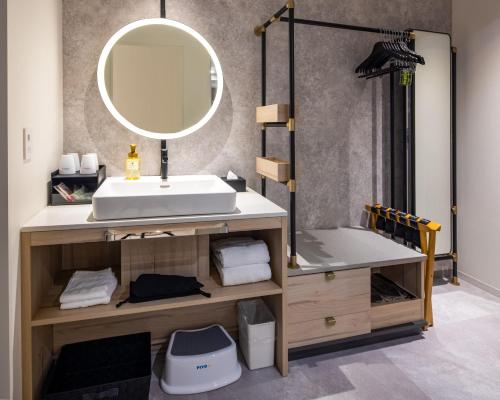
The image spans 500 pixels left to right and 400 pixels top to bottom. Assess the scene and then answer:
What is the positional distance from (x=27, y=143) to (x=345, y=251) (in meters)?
1.63

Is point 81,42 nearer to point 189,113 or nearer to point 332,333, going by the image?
point 189,113

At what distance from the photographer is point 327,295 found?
2049 mm

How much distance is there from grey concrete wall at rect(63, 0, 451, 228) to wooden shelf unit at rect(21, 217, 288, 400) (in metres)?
0.52

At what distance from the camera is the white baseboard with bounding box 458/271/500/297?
2.76 meters

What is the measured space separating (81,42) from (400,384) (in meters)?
2.31

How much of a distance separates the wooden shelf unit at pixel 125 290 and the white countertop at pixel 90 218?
2 centimetres

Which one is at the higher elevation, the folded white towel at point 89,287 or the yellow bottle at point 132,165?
the yellow bottle at point 132,165

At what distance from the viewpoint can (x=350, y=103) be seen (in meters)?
2.70

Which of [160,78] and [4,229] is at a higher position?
[160,78]

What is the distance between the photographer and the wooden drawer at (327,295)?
1997 mm

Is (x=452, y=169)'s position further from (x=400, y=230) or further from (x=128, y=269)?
(x=128, y=269)

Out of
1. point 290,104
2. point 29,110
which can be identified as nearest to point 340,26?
point 290,104

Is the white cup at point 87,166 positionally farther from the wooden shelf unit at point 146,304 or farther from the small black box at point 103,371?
the small black box at point 103,371

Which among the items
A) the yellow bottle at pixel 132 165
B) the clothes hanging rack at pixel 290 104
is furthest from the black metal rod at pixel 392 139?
the yellow bottle at pixel 132 165
